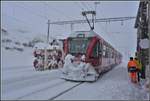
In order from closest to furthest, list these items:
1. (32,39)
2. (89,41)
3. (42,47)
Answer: (89,41) < (42,47) < (32,39)

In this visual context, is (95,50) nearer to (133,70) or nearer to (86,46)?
(86,46)

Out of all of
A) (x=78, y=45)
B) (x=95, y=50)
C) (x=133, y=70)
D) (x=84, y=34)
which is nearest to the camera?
(x=133, y=70)

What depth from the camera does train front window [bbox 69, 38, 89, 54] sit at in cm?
1819

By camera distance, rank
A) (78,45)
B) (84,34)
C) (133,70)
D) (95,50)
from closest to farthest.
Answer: (133,70) < (95,50) < (78,45) < (84,34)

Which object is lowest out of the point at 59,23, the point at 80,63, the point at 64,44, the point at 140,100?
the point at 140,100

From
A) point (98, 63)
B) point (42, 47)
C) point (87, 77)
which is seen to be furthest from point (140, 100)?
point (42, 47)

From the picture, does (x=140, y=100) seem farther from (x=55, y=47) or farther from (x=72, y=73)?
(x=55, y=47)

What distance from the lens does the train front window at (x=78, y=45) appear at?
1819 centimetres

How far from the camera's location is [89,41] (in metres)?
18.1

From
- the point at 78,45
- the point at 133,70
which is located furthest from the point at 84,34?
the point at 133,70

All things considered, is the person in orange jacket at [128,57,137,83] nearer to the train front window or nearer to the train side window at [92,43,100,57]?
the train side window at [92,43,100,57]

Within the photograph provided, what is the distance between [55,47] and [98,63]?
1170 centimetres

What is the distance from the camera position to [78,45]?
1852 cm

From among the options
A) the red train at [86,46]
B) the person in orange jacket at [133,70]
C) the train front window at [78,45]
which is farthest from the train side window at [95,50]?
the person in orange jacket at [133,70]
